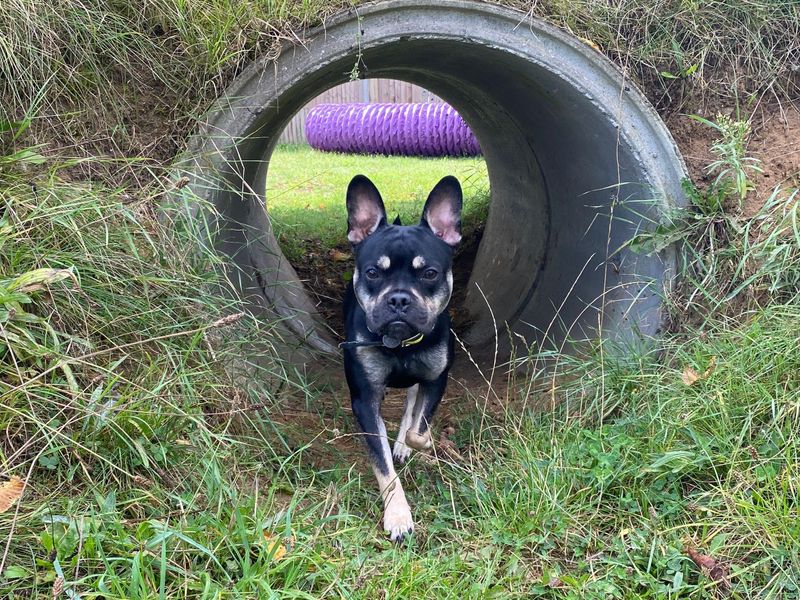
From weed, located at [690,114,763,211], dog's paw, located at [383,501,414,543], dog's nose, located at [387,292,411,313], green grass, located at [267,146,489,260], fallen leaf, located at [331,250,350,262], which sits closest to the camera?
dog's paw, located at [383,501,414,543]

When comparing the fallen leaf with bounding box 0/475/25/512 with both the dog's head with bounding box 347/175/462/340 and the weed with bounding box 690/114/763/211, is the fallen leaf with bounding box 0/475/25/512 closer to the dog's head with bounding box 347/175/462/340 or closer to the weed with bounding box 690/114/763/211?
the dog's head with bounding box 347/175/462/340

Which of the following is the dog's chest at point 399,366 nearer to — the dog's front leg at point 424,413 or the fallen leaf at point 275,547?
the dog's front leg at point 424,413

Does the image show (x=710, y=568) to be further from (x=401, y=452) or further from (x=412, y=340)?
(x=401, y=452)

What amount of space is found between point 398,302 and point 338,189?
8.04m

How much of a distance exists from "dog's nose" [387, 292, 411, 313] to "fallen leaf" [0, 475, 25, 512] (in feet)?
6.15

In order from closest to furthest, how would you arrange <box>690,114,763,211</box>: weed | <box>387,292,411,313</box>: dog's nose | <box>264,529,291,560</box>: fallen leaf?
1. <box>264,529,291,560</box>: fallen leaf
2. <box>387,292,411,313</box>: dog's nose
3. <box>690,114,763,211</box>: weed

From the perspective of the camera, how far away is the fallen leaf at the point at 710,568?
9.23 ft

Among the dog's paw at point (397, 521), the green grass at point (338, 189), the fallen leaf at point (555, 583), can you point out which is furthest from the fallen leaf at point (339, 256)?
the fallen leaf at point (555, 583)

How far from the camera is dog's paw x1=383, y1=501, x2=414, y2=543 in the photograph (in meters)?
3.46

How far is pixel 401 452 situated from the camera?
14.9 ft

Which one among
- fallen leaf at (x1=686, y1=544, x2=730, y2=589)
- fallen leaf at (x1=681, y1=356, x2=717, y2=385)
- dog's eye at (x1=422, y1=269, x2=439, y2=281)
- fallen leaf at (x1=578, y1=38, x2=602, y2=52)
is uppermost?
fallen leaf at (x1=578, y1=38, x2=602, y2=52)

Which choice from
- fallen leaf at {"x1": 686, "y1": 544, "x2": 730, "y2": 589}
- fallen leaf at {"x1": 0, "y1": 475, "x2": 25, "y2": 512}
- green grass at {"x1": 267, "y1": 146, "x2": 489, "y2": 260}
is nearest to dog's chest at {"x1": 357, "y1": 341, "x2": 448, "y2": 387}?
fallen leaf at {"x1": 686, "y1": 544, "x2": 730, "y2": 589}

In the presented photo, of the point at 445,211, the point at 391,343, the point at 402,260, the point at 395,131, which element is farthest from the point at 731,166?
the point at 395,131

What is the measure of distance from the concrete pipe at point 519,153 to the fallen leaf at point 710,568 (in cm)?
166
